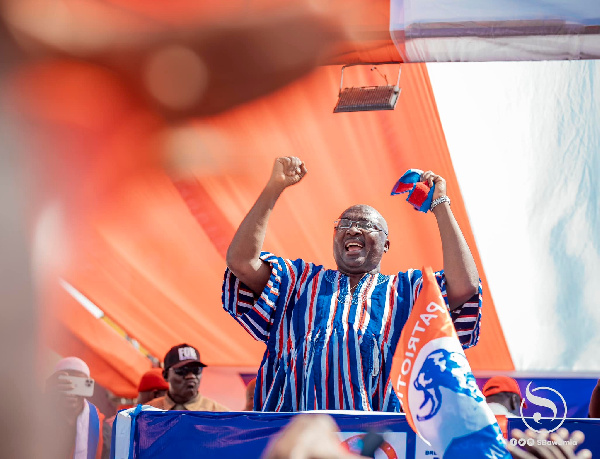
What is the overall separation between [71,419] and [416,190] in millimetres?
2310

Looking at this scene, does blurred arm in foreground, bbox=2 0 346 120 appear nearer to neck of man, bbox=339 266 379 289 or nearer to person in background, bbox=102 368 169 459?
neck of man, bbox=339 266 379 289

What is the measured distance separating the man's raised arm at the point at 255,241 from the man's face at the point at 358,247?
0.24 meters

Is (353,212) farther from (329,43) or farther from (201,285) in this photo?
(201,285)

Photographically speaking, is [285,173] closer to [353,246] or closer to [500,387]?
[353,246]

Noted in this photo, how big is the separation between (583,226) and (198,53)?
230 centimetres

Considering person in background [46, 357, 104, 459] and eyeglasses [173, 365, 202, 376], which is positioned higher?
eyeglasses [173, 365, 202, 376]

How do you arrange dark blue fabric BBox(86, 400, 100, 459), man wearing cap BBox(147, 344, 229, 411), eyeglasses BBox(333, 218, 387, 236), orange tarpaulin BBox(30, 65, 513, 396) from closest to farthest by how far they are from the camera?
eyeglasses BBox(333, 218, 387, 236) < dark blue fabric BBox(86, 400, 100, 459) < man wearing cap BBox(147, 344, 229, 411) < orange tarpaulin BBox(30, 65, 513, 396)

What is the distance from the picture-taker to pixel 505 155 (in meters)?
4.14

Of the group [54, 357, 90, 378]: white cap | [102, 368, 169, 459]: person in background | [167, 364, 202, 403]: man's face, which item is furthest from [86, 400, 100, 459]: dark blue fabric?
[102, 368, 169, 459]: person in background

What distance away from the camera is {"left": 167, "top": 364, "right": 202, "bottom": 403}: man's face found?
13.3 ft

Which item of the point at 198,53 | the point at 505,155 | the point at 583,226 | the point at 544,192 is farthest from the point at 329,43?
the point at 583,226

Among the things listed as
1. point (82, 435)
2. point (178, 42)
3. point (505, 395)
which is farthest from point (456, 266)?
point (82, 435)

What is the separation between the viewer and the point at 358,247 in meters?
2.50

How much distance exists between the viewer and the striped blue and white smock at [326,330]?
2.16 meters
